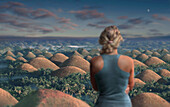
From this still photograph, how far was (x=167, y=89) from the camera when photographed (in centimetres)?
4409

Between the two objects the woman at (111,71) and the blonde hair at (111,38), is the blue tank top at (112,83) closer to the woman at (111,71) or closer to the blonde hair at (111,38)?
the woman at (111,71)

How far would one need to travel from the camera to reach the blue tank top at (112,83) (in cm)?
366

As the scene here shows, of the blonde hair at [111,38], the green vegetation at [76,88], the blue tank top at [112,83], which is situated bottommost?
the green vegetation at [76,88]

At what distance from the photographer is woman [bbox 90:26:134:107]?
365 centimetres

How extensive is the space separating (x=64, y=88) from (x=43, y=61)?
36.7 meters

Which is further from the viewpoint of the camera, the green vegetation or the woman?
the green vegetation

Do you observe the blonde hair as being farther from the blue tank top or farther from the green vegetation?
the green vegetation

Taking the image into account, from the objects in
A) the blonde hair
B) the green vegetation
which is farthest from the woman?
the green vegetation

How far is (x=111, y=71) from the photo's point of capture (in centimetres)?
367

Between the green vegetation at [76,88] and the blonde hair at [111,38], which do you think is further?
the green vegetation at [76,88]

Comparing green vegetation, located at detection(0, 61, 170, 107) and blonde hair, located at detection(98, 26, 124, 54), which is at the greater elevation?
blonde hair, located at detection(98, 26, 124, 54)

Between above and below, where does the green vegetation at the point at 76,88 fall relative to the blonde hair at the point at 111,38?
below

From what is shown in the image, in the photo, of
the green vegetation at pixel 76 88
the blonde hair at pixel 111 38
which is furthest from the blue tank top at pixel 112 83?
the green vegetation at pixel 76 88

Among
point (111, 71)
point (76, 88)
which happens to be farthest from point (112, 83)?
point (76, 88)
